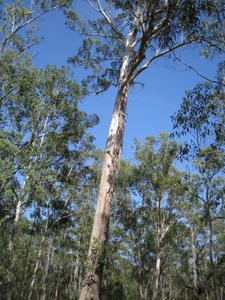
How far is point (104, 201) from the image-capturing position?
496 centimetres

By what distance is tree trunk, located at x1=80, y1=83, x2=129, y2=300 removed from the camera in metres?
4.15

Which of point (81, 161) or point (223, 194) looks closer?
point (223, 194)

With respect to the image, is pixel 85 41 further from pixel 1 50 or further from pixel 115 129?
pixel 115 129

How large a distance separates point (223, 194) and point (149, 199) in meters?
5.03

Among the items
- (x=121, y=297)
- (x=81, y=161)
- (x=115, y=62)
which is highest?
(x=115, y=62)

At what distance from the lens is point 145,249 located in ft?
61.8

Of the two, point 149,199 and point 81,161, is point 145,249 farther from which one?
point 81,161

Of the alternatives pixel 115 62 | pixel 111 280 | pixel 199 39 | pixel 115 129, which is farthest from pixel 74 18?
pixel 111 280

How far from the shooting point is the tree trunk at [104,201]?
4.15 metres

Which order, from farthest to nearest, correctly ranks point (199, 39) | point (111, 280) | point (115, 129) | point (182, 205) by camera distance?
1. point (111, 280)
2. point (182, 205)
3. point (199, 39)
4. point (115, 129)

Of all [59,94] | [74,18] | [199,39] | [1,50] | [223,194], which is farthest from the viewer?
[59,94]

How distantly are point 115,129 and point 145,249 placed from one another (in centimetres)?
1483

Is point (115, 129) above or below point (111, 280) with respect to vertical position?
above

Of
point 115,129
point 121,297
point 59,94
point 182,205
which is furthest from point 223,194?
point 121,297
